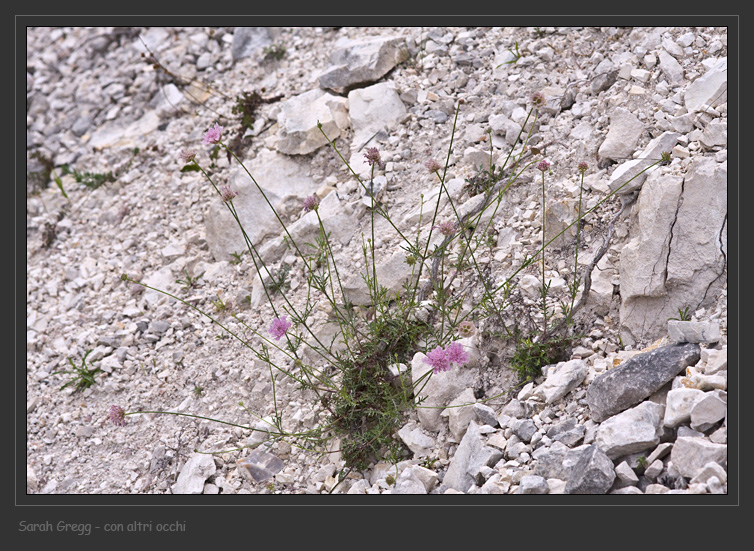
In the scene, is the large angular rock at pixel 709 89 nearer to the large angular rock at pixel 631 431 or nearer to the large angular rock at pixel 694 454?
the large angular rock at pixel 631 431

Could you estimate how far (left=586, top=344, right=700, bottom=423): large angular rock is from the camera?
271 cm

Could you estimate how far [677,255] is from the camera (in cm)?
305

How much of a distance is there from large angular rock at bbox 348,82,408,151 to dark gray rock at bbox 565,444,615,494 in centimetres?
292

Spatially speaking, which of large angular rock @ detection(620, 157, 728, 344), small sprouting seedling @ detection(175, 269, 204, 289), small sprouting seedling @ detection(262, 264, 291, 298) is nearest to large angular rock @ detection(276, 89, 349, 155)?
small sprouting seedling @ detection(262, 264, 291, 298)

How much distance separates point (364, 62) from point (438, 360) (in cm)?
296

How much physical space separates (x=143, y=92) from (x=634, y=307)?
5457mm

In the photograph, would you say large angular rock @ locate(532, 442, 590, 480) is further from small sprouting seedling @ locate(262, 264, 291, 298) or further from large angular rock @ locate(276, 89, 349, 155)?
large angular rock @ locate(276, 89, 349, 155)

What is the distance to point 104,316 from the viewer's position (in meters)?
4.75

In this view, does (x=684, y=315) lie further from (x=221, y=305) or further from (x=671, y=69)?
(x=221, y=305)

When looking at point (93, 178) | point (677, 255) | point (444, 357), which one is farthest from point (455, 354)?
point (93, 178)

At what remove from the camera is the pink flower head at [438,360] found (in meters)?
2.96
